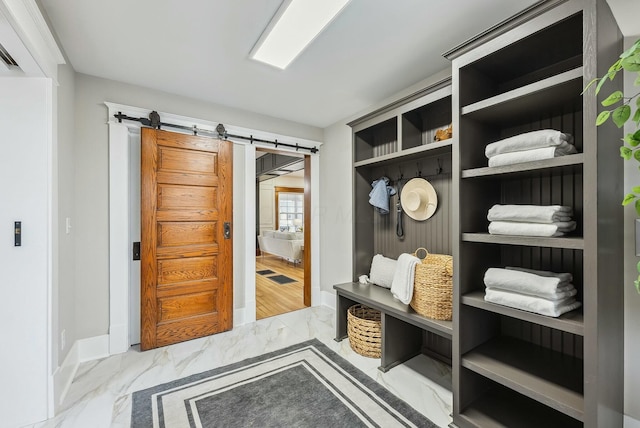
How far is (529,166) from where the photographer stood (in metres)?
1.37

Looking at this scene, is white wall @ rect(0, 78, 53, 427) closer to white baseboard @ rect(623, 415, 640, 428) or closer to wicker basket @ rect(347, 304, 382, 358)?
wicker basket @ rect(347, 304, 382, 358)

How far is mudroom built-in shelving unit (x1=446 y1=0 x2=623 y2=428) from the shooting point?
1168 mm

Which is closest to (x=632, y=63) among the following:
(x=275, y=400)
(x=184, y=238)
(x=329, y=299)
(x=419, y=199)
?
(x=419, y=199)

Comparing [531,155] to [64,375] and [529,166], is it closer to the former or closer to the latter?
[529,166]

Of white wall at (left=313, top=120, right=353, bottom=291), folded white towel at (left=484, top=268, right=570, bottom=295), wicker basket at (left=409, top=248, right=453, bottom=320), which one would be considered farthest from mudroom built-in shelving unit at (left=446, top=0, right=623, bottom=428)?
white wall at (left=313, top=120, right=353, bottom=291)

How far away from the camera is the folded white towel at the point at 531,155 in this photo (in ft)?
4.35

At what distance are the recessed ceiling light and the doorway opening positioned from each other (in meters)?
1.45

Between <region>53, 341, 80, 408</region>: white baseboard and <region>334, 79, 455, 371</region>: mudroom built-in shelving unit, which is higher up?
<region>334, 79, 455, 371</region>: mudroom built-in shelving unit

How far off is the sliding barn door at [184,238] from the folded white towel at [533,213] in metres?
2.48

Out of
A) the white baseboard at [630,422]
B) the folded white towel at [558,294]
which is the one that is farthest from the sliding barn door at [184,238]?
the white baseboard at [630,422]

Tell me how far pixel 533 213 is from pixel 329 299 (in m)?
2.77

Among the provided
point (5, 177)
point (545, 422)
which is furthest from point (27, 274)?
point (545, 422)

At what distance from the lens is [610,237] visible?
1.26 metres

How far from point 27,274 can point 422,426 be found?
2498mm
